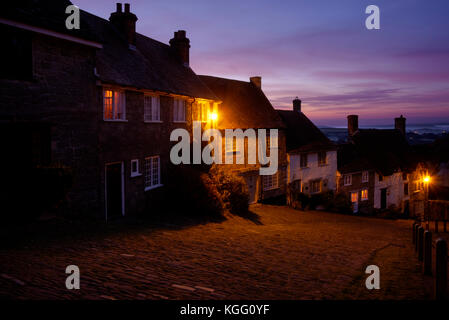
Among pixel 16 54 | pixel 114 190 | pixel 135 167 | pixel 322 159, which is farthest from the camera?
pixel 322 159

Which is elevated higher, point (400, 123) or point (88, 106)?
point (400, 123)

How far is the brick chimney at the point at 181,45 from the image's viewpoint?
2566 cm

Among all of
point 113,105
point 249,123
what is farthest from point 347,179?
point 113,105

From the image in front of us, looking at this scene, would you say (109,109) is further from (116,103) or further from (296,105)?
(296,105)

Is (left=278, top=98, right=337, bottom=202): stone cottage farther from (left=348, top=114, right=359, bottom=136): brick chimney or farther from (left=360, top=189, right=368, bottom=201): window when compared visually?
(left=348, top=114, right=359, bottom=136): brick chimney

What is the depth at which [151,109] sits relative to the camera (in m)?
18.5

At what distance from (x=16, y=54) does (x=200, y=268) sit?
9009 millimetres

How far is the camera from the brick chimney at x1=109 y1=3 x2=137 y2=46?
1994 cm

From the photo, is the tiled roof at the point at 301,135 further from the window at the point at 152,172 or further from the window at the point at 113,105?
the window at the point at 113,105

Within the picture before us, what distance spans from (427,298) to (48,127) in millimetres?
11822

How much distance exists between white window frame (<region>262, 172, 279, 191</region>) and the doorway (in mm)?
14477

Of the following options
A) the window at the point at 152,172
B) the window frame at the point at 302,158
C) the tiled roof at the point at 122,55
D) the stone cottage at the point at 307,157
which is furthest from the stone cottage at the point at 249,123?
the window at the point at 152,172

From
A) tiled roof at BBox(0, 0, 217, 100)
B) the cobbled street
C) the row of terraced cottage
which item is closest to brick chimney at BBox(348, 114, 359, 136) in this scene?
the row of terraced cottage
